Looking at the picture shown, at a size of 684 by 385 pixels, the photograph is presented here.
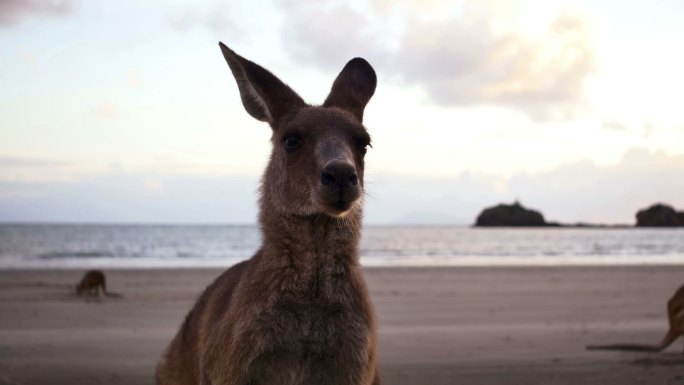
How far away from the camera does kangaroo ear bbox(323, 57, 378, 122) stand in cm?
484

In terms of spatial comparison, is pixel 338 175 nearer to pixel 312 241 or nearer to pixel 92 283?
pixel 312 241

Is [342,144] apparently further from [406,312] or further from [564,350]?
[406,312]

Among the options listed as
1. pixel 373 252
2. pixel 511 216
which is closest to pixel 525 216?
pixel 511 216

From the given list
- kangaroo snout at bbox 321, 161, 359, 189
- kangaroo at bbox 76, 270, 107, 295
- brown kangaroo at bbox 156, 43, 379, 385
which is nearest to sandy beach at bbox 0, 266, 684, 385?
kangaroo at bbox 76, 270, 107, 295

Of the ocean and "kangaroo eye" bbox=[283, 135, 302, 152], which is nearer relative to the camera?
"kangaroo eye" bbox=[283, 135, 302, 152]

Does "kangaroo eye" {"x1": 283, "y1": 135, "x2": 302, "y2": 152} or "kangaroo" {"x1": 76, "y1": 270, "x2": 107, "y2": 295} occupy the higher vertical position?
"kangaroo eye" {"x1": 283, "y1": 135, "x2": 302, "y2": 152}

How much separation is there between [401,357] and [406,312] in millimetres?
4452

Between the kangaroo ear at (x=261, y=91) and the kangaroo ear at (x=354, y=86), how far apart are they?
0.31m

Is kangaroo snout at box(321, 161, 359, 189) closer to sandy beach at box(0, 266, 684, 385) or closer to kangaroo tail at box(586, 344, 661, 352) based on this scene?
sandy beach at box(0, 266, 684, 385)

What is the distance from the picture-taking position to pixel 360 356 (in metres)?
3.90

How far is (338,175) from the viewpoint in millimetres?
3840

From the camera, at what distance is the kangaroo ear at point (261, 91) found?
4344mm

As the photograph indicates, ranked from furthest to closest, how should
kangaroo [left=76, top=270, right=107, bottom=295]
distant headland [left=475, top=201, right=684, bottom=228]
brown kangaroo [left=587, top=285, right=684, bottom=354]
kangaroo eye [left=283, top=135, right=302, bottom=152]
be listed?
distant headland [left=475, top=201, right=684, bottom=228]
kangaroo [left=76, top=270, right=107, bottom=295]
brown kangaroo [left=587, top=285, right=684, bottom=354]
kangaroo eye [left=283, top=135, right=302, bottom=152]

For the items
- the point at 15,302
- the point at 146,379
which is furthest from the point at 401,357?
the point at 15,302
